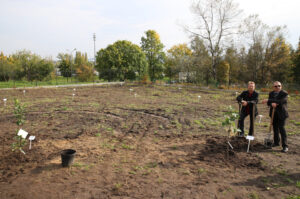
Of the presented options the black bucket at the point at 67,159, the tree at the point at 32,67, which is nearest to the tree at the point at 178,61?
the tree at the point at 32,67

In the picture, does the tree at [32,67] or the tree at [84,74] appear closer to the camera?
the tree at [32,67]

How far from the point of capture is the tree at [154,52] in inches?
1286

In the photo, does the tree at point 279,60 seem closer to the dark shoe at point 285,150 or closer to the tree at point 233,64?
the tree at point 233,64

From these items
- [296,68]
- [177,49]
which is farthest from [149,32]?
[296,68]

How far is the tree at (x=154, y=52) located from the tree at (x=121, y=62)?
3967mm

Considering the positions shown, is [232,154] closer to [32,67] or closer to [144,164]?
[144,164]

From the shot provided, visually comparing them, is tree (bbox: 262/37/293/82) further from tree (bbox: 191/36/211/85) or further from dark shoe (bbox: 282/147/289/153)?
dark shoe (bbox: 282/147/289/153)

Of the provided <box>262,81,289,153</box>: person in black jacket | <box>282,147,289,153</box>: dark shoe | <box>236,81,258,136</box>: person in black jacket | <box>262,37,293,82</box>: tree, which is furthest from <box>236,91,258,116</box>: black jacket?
<box>262,37,293,82</box>: tree

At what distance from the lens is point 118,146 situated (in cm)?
523

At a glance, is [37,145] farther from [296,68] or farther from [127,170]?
[296,68]

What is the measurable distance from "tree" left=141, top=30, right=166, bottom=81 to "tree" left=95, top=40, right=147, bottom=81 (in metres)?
3.97

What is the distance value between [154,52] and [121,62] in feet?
24.2

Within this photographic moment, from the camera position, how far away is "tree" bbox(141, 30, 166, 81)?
107 ft

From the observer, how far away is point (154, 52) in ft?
108
